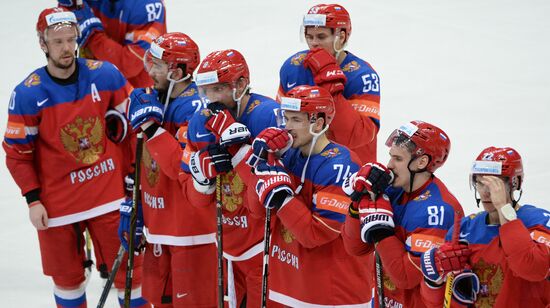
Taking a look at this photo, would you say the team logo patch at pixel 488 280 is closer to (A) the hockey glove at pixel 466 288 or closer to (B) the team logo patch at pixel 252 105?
(A) the hockey glove at pixel 466 288

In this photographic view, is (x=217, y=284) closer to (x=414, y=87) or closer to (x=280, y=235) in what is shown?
(x=280, y=235)

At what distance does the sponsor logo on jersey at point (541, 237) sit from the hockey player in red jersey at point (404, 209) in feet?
0.86

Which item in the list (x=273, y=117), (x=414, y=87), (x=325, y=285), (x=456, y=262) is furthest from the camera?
(x=414, y=87)

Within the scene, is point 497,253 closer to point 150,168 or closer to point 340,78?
point 340,78

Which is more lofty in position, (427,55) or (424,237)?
(424,237)

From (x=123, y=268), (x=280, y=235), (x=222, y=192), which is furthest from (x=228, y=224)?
(x=123, y=268)

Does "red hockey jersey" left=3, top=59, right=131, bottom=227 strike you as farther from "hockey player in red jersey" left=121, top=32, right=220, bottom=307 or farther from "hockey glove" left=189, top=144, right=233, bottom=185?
"hockey glove" left=189, top=144, right=233, bottom=185

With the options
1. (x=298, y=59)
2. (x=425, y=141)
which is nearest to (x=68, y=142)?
(x=298, y=59)

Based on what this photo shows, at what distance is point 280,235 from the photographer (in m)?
3.81

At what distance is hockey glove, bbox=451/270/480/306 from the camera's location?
10.6ft

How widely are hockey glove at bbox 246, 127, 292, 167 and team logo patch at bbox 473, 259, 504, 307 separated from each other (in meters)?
0.86

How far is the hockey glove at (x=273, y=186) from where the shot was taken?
358cm

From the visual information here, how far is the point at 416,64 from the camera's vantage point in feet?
30.0

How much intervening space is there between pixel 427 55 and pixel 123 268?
517 centimetres
